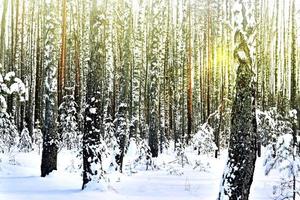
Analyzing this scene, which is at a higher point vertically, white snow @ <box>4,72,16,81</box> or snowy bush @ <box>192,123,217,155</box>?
white snow @ <box>4,72,16,81</box>

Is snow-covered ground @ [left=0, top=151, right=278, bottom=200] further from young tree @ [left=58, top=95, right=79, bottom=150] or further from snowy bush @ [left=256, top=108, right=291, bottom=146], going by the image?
young tree @ [left=58, top=95, right=79, bottom=150]

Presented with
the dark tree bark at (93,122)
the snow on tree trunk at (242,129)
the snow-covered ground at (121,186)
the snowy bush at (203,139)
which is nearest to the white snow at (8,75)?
the snow-covered ground at (121,186)

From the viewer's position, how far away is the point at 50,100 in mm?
15023

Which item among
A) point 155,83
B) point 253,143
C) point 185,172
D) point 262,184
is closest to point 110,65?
point 155,83

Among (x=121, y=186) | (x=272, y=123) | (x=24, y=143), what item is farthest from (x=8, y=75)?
(x=24, y=143)

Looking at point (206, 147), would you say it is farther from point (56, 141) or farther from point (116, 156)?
point (56, 141)

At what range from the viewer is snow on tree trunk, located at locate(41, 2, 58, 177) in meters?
14.7

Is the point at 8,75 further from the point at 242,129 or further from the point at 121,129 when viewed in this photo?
the point at 121,129

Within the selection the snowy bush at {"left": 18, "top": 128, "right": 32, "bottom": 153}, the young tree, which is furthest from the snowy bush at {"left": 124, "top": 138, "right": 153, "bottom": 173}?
the snowy bush at {"left": 18, "top": 128, "right": 32, "bottom": 153}

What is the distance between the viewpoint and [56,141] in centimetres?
1491

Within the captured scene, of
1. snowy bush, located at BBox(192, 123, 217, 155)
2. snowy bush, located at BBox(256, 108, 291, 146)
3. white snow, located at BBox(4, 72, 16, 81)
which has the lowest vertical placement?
snowy bush, located at BBox(192, 123, 217, 155)

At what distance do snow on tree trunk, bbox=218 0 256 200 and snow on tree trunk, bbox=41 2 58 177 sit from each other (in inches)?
324

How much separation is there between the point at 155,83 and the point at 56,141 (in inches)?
270

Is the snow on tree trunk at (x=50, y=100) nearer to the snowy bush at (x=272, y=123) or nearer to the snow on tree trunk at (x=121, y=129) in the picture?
the snow on tree trunk at (x=121, y=129)
